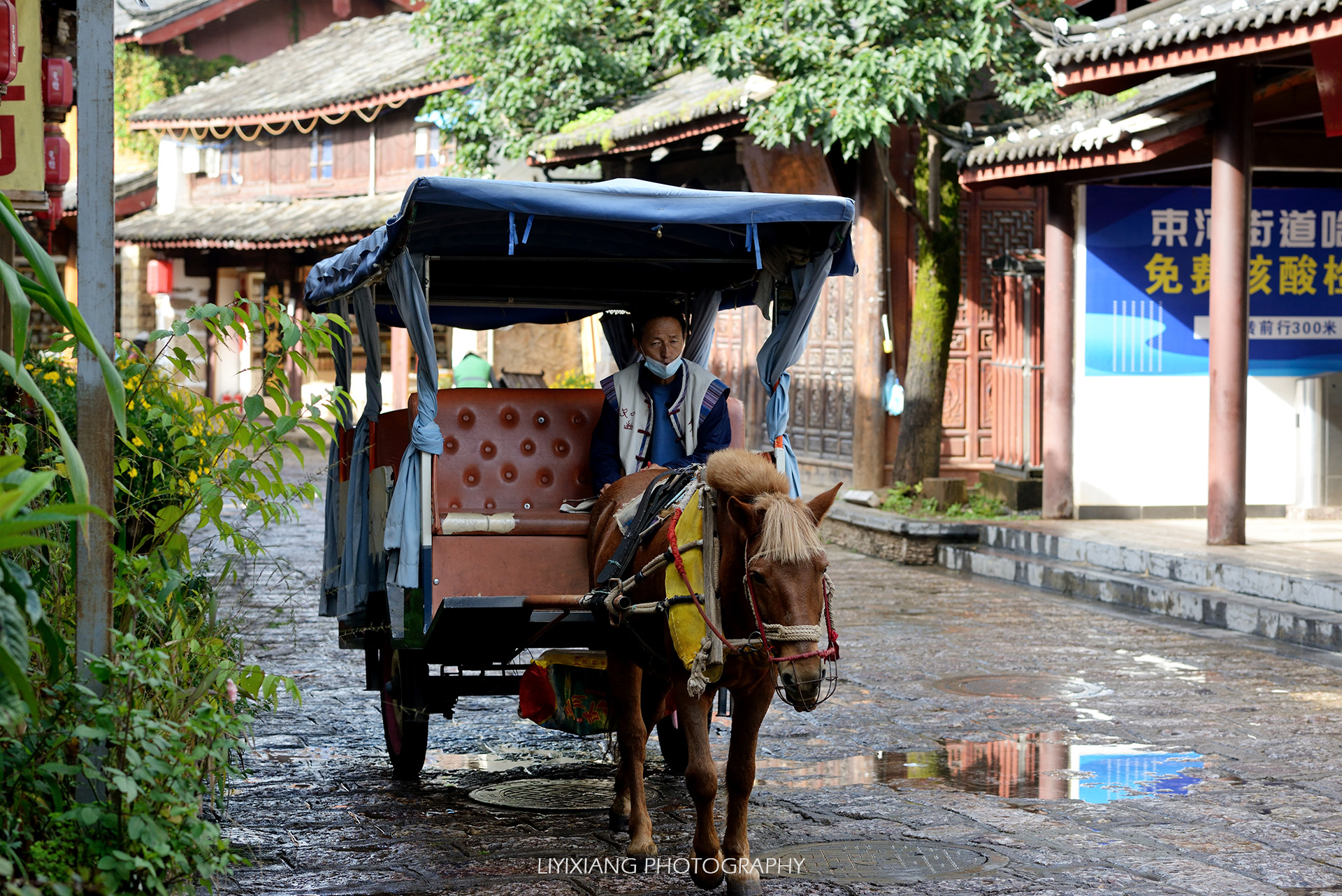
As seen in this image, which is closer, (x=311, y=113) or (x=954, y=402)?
(x=954, y=402)

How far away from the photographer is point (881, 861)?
216 inches

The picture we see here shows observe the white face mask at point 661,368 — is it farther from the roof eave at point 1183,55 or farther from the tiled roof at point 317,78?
the tiled roof at point 317,78

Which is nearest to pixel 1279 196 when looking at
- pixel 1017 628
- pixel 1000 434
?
pixel 1000 434

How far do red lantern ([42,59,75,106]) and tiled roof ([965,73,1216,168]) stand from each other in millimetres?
8894

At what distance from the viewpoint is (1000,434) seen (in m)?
17.6

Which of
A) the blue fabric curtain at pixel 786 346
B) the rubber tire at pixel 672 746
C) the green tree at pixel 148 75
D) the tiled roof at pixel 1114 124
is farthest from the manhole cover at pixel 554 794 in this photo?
the green tree at pixel 148 75

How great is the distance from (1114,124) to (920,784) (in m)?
8.59

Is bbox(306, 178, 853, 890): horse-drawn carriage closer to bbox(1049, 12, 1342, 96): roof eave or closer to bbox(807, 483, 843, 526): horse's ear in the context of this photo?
bbox(807, 483, 843, 526): horse's ear

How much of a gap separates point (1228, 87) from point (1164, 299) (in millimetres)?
2709

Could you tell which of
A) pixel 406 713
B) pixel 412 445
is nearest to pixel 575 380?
pixel 406 713

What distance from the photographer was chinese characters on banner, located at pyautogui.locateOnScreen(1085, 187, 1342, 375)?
48.8ft

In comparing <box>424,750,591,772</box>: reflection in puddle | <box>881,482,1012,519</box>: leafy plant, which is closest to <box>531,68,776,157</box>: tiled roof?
<box>881,482,1012,519</box>: leafy plant

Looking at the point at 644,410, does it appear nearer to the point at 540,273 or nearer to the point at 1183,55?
the point at 540,273

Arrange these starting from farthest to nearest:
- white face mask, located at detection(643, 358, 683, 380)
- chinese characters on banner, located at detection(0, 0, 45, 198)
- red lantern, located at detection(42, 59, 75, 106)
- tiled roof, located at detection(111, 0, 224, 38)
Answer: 1. tiled roof, located at detection(111, 0, 224, 38)
2. red lantern, located at detection(42, 59, 75, 106)
3. chinese characters on banner, located at detection(0, 0, 45, 198)
4. white face mask, located at detection(643, 358, 683, 380)
